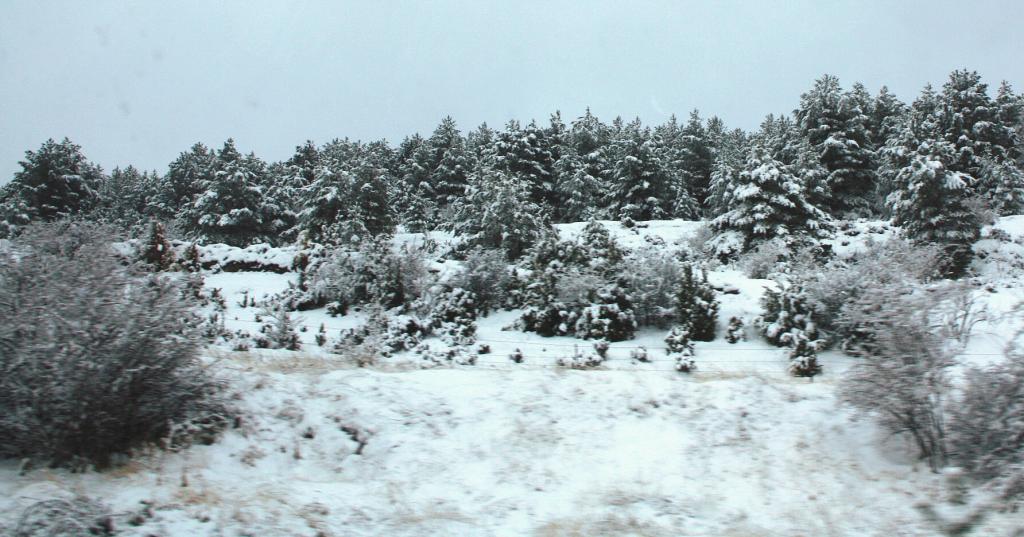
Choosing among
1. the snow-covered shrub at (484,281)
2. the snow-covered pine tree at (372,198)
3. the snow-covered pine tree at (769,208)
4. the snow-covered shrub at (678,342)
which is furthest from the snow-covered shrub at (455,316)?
the snow-covered pine tree at (769,208)

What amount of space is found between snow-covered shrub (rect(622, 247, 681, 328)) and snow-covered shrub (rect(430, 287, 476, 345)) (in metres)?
4.05

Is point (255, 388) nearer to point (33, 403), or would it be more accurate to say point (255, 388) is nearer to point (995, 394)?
point (33, 403)

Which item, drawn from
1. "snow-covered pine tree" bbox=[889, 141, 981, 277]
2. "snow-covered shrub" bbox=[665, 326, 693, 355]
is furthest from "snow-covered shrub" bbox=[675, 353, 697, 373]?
"snow-covered pine tree" bbox=[889, 141, 981, 277]

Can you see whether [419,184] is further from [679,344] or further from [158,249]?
[679,344]

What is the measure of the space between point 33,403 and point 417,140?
5265 centimetres

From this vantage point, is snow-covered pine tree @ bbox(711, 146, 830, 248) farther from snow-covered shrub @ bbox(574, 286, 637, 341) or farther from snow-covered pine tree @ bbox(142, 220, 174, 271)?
snow-covered pine tree @ bbox(142, 220, 174, 271)

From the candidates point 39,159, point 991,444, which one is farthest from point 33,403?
point 39,159

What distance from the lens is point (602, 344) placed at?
460 inches

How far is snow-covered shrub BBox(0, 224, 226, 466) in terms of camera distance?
457 cm

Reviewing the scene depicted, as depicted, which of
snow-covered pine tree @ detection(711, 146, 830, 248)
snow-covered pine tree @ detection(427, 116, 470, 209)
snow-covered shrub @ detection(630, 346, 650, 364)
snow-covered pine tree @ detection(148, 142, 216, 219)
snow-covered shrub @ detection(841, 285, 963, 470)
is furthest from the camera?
snow-covered pine tree @ detection(148, 142, 216, 219)

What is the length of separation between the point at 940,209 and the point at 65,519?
26.0 metres

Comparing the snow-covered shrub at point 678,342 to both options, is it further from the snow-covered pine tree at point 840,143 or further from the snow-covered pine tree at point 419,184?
the snow-covered pine tree at point 419,184

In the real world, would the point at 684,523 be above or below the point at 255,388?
below

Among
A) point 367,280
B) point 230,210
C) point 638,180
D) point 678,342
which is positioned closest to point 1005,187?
point 638,180
